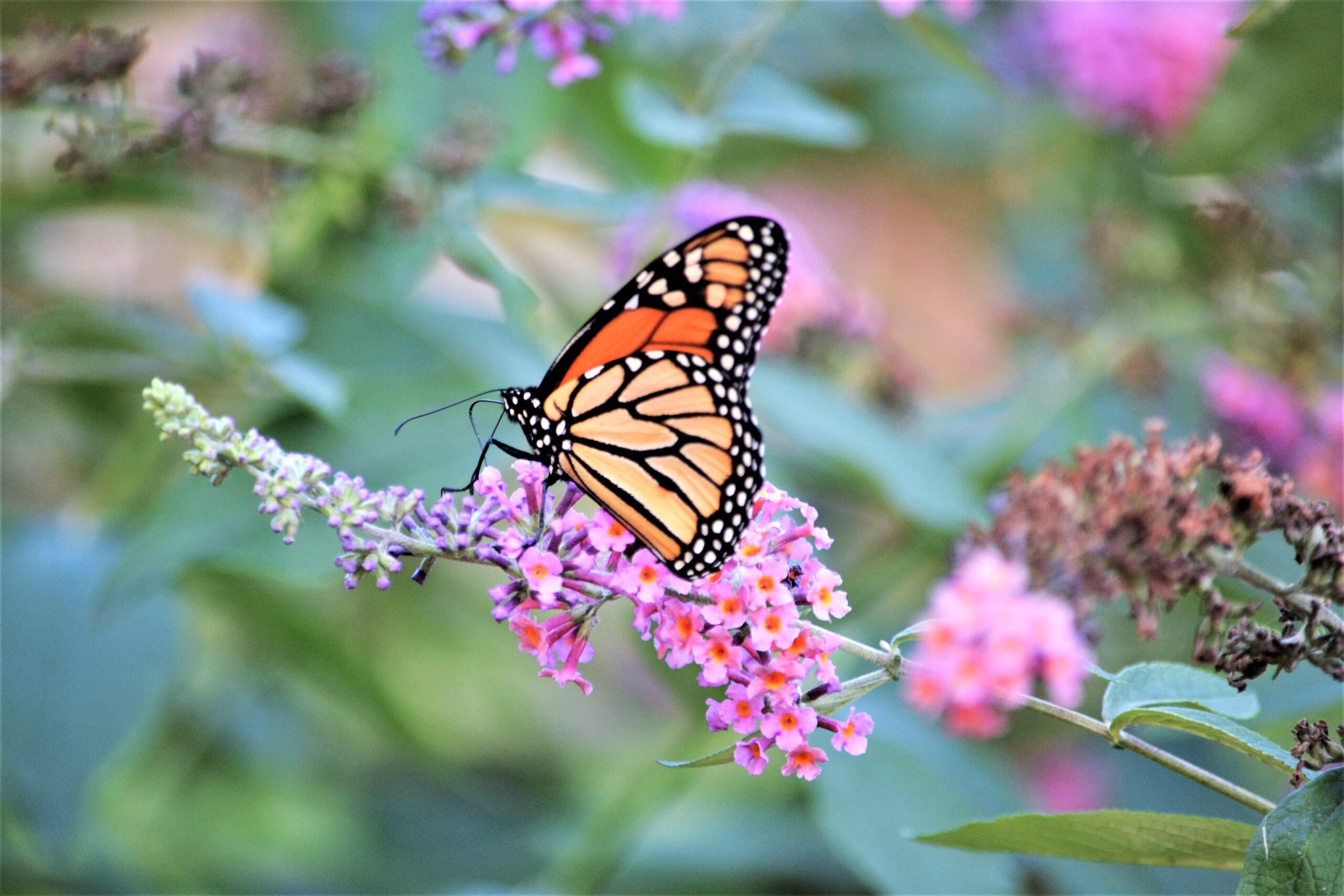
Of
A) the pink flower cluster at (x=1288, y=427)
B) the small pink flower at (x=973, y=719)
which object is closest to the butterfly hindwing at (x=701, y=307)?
the small pink flower at (x=973, y=719)

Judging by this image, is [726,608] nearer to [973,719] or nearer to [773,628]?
[773,628]

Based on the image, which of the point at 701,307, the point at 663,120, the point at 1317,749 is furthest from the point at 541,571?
the point at 663,120

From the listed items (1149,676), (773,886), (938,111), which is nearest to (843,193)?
(938,111)

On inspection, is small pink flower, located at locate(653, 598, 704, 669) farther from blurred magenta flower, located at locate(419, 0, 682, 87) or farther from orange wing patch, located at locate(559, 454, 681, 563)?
blurred magenta flower, located at locate(419, 0, 682, 87)

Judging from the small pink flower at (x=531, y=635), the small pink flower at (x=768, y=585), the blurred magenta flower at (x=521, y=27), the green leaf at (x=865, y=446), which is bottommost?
the small pink flower at (x=531, y=635)

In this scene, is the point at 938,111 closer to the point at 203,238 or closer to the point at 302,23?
the point at 302,23

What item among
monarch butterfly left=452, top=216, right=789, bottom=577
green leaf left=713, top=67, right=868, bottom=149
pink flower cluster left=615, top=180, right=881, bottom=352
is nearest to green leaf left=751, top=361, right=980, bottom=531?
pink flower cluster left=615, top=180, right=881, bottom=352

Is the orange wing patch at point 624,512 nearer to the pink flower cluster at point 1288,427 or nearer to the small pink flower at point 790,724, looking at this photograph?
the small pink flower at point 790,724
